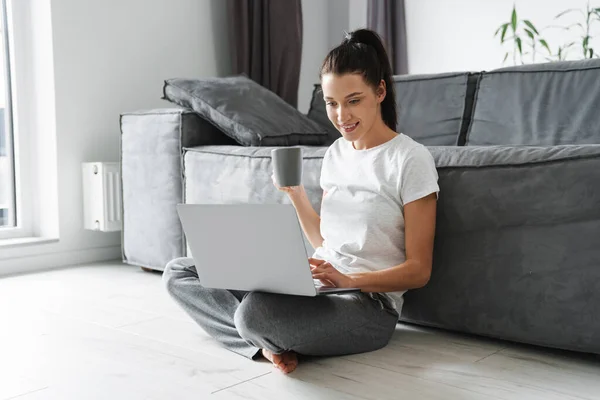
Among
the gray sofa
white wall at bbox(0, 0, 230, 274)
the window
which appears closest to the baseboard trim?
white wall at bbox(0, 0, 230, 274)

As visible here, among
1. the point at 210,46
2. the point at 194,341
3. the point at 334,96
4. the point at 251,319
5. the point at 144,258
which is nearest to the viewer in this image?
the point at 251,319

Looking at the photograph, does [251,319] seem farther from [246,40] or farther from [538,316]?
[246,40]

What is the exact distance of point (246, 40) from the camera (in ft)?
11.7

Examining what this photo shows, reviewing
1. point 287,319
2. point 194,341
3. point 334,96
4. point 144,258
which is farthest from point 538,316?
point 144,258

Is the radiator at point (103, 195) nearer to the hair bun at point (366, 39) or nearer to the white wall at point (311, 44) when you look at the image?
the white wall at point (311, 44)

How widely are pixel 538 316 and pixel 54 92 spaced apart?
2.08 meters

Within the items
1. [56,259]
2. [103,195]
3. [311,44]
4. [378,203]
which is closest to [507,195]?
[378,203]

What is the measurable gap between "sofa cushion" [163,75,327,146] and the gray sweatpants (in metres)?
0.84

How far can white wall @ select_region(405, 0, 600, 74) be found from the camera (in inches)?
134

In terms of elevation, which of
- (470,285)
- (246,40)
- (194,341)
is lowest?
(194,341)

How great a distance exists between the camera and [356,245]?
1720mm

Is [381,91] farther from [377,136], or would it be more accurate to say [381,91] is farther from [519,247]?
[519,247]

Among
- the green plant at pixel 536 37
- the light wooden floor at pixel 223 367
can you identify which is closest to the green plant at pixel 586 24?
the green plant at pixel 536 37

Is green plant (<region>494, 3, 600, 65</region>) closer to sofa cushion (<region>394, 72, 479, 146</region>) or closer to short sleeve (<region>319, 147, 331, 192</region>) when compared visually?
sofa cushion (<region>394, 72, 479, 146</region>)
